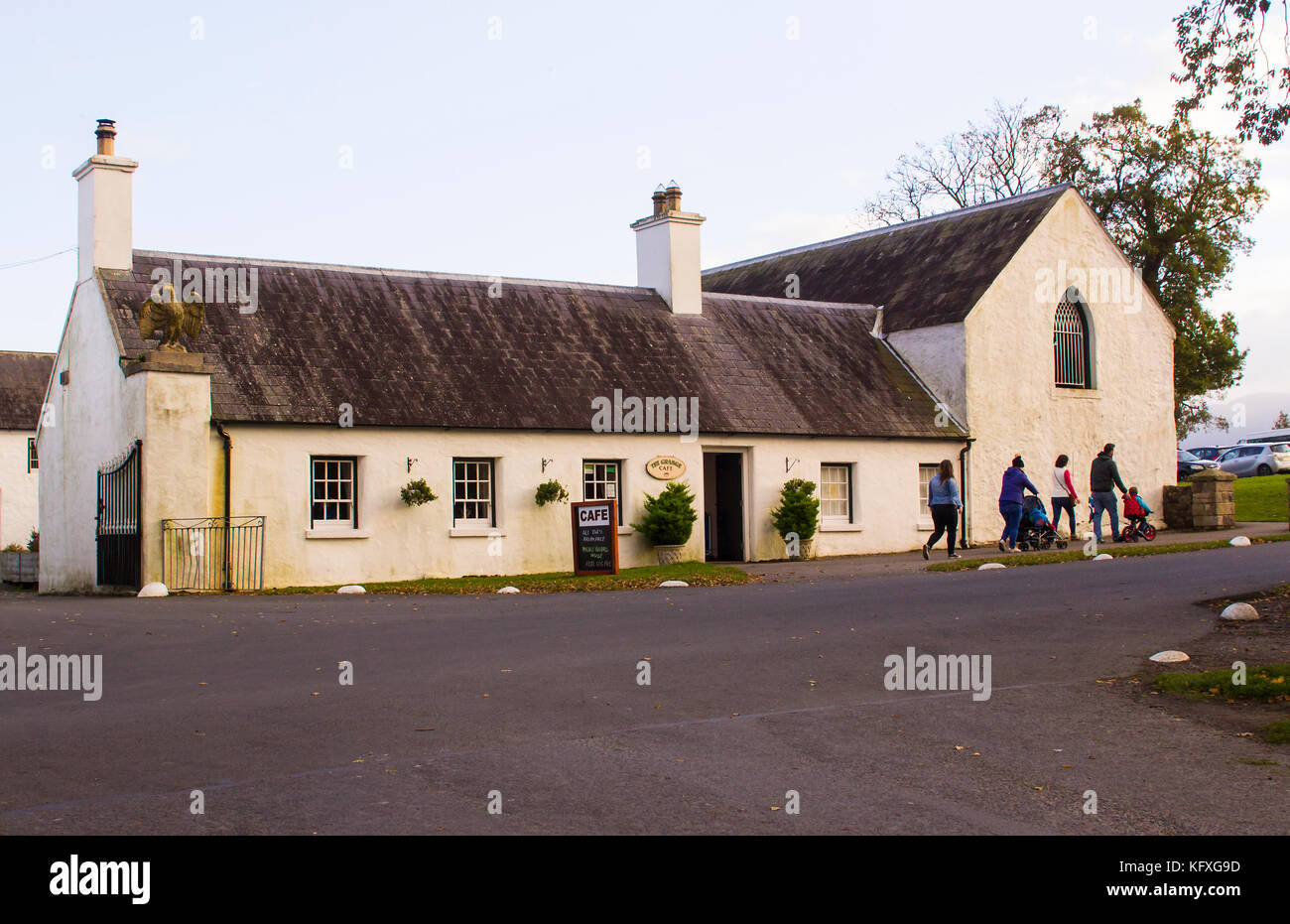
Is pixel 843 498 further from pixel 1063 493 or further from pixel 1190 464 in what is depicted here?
pixel 1190 464

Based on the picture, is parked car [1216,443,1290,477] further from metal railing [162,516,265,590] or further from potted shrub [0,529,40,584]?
potted shrub [0,529,40,584]

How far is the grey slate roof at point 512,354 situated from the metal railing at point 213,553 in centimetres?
187

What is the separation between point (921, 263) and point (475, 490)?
15.0 metres

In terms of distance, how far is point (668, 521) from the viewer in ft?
84.7

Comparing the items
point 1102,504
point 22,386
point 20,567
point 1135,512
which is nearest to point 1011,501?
point 1102,504

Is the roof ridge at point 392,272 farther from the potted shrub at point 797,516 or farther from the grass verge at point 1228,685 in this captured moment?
the grass verge at point 1228,685

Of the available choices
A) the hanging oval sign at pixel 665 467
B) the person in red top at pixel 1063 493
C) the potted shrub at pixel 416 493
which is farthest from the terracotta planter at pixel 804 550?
the potted shrub at pixel 416 493

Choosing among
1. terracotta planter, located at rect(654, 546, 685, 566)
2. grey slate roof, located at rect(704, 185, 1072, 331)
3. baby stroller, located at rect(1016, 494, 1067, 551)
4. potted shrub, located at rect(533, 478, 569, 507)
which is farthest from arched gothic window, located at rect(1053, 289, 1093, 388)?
potted shrub, located at rect(533, 478, 569, 507)

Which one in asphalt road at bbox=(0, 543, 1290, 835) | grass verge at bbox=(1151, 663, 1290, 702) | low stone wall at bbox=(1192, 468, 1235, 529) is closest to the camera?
asphalt road at bbox=(0, 543, 1290, 835)

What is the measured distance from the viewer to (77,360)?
25047mm

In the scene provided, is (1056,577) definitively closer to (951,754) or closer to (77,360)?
(951,754)

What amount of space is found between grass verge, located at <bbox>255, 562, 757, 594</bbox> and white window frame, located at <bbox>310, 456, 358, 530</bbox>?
1200mm

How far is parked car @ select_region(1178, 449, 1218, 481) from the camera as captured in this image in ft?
187
